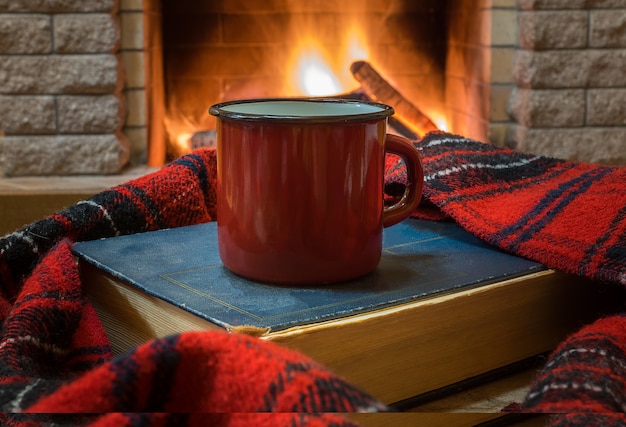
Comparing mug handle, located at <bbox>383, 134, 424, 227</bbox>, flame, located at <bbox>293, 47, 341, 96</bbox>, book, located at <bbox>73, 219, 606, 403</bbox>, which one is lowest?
book, located at <bbox>73, 219, 606, 403</bbox>

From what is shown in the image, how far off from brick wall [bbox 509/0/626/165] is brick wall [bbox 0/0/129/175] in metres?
0.95

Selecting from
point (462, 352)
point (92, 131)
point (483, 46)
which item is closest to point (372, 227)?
point (462, 352)

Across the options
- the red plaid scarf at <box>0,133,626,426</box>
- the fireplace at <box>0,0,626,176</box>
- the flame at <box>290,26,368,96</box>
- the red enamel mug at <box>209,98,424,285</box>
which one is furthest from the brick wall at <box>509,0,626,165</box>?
the red enamel mug at <box>209,98,424,285</box>

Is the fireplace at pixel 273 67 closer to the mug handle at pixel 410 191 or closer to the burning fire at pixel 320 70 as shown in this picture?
the burning fire at pixel 320 70

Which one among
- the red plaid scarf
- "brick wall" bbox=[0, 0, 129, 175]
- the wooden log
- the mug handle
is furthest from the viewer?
the wooden log

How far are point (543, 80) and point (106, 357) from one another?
62.1 inches

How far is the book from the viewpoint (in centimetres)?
51

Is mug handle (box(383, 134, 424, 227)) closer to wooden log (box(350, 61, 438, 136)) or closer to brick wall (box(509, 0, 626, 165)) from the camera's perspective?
brick wall (box(509, 0, 626, 165))

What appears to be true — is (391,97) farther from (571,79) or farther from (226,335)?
(226,335)

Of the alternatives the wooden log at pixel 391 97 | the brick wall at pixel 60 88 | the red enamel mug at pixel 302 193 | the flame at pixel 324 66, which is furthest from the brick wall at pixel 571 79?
the red enamel mug at pixel 302 193

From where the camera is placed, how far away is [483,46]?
2.03 meters

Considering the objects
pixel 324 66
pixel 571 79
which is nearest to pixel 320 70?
pixel 324 66

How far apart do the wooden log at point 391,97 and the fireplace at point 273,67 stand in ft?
0.20

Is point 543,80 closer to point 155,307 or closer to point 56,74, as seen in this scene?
point 56,74
